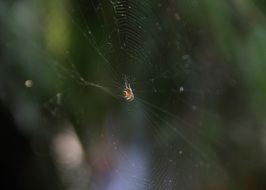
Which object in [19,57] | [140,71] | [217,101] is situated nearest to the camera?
[140,71]

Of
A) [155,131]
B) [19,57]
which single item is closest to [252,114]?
[155,131]

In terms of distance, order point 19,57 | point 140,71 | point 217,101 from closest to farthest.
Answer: point 140,71 < point 19,57 < point 217,101

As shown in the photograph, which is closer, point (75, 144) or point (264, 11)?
point (264, 11)

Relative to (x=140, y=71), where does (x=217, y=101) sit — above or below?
below

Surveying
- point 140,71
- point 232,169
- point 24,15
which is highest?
point 24,15

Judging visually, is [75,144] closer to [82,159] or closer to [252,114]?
[82,159]

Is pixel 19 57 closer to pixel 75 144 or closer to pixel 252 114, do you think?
pixel 75 144
